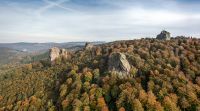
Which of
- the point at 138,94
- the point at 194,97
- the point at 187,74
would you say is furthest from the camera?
Answer: the point at 187,74

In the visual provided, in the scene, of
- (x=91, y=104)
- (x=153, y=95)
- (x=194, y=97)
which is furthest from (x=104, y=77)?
(x=194, y=97)

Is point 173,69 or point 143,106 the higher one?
point 173,69

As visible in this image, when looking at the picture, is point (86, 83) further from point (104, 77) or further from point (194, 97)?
point (194, 97)

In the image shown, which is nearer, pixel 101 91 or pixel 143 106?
pixel 143 106

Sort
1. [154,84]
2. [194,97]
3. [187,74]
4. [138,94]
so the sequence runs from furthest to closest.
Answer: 1. [187,74]
2. [154,84]
3. [138,94]
4. [194,97]

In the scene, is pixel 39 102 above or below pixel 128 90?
below

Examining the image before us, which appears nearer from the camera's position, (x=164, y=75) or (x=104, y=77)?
(x=164, y=75)

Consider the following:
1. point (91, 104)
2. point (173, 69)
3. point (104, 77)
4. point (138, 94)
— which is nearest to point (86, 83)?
point (104, 77)

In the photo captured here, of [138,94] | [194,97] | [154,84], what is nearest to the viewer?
[194,97]

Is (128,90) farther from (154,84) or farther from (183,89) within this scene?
(183,89)
